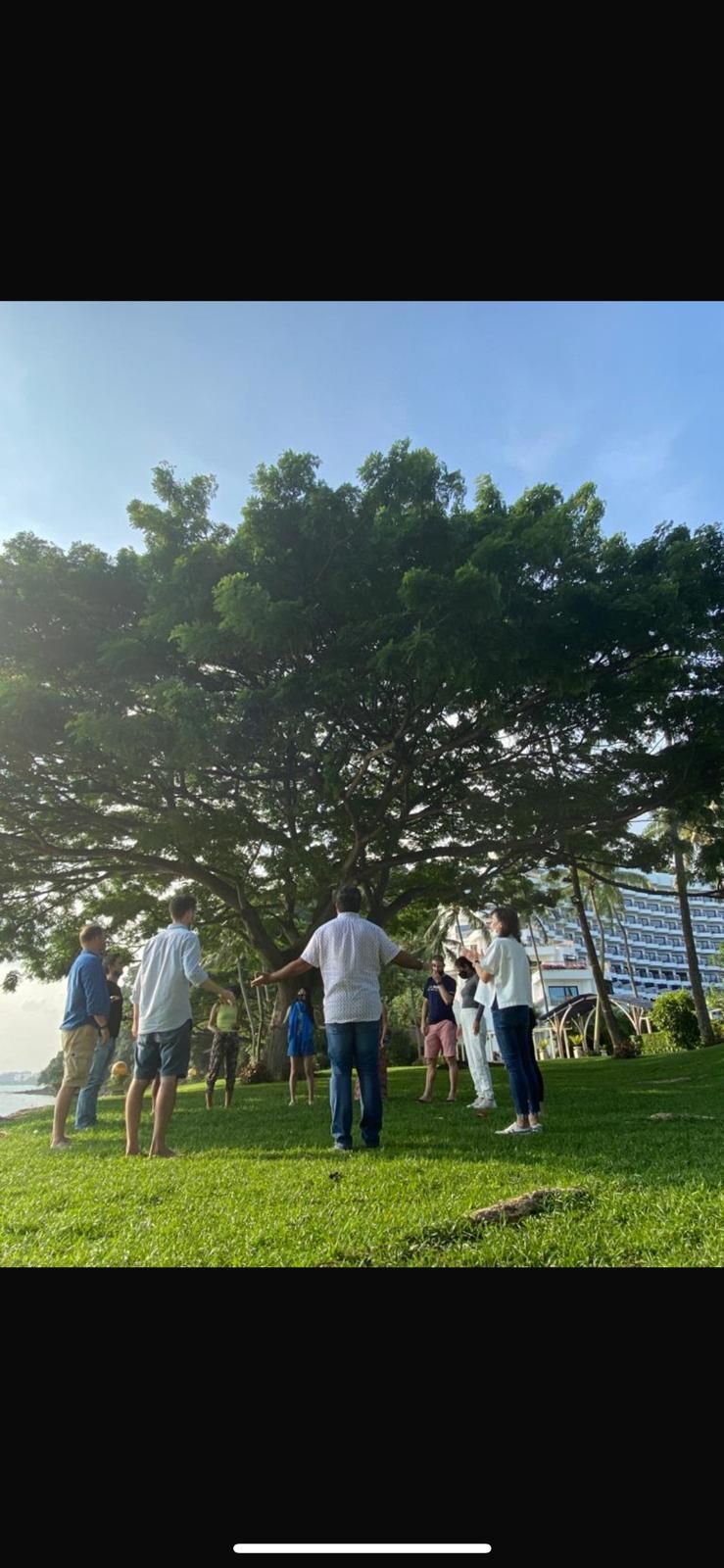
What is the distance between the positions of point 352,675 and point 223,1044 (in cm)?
495

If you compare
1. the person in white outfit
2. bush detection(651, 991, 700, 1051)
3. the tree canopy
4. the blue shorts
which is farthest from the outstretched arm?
bush detection(651, 991, 700, 1051)

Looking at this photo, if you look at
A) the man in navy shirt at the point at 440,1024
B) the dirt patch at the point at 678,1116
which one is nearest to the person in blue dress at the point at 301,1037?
the man in navy shirt at the point at 440,1024

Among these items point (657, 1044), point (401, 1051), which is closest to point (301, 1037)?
point (657, 1044)

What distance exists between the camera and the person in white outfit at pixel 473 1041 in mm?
7449

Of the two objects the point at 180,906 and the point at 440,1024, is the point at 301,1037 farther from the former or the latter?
the point at 180,906

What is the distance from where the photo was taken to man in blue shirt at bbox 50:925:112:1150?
6.39m

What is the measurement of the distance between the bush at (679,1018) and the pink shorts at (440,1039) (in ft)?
63.6

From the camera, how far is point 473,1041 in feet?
25.7

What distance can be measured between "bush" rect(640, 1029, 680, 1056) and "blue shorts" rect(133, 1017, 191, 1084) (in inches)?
962
